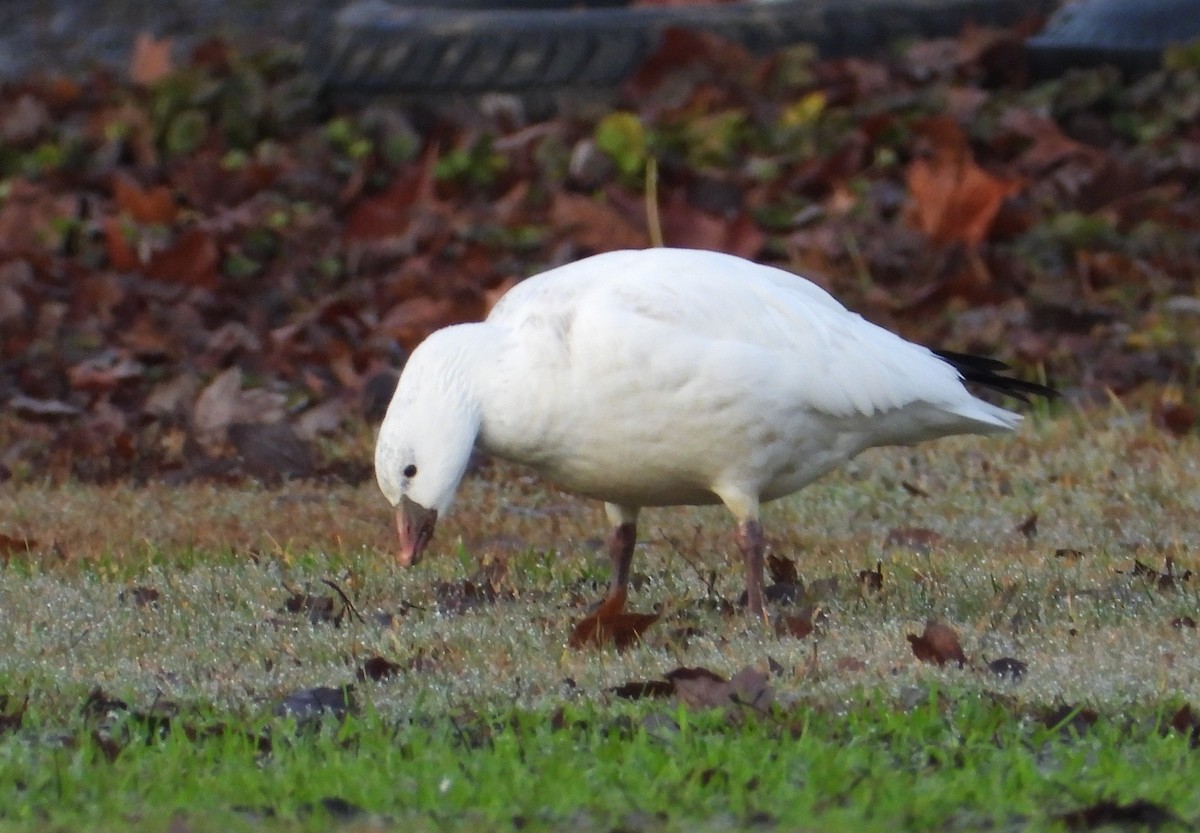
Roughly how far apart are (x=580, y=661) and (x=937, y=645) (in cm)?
73

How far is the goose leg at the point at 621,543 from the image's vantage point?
536 centimetres

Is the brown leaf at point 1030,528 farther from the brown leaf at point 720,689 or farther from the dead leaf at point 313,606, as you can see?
the brown leaf at point 720,689

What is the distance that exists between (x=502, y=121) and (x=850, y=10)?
1899mm

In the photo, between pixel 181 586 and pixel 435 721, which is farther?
pixel 181 586

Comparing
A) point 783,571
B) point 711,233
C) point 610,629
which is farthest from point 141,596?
point 711,233

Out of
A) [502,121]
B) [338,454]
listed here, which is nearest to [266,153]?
[502,121]

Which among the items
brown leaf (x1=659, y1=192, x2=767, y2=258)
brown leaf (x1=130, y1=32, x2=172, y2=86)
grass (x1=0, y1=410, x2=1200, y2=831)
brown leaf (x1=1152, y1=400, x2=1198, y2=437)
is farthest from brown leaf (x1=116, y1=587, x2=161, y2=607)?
brown leaf (x1=130, y1=32, x2=172, y2=86)

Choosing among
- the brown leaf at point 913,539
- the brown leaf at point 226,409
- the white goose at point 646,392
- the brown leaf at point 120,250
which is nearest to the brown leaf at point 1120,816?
the white goose at point 646,392

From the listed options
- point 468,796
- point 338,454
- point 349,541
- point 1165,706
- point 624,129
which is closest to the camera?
point 468,796

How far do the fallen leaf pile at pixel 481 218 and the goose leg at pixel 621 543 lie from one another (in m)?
2.09

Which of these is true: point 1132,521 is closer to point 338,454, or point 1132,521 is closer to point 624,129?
point 338,454

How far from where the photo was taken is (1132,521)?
6457 mm

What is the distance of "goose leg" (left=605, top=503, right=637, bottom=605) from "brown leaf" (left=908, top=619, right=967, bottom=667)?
0.95 metres

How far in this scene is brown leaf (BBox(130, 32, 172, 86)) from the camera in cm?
1130
